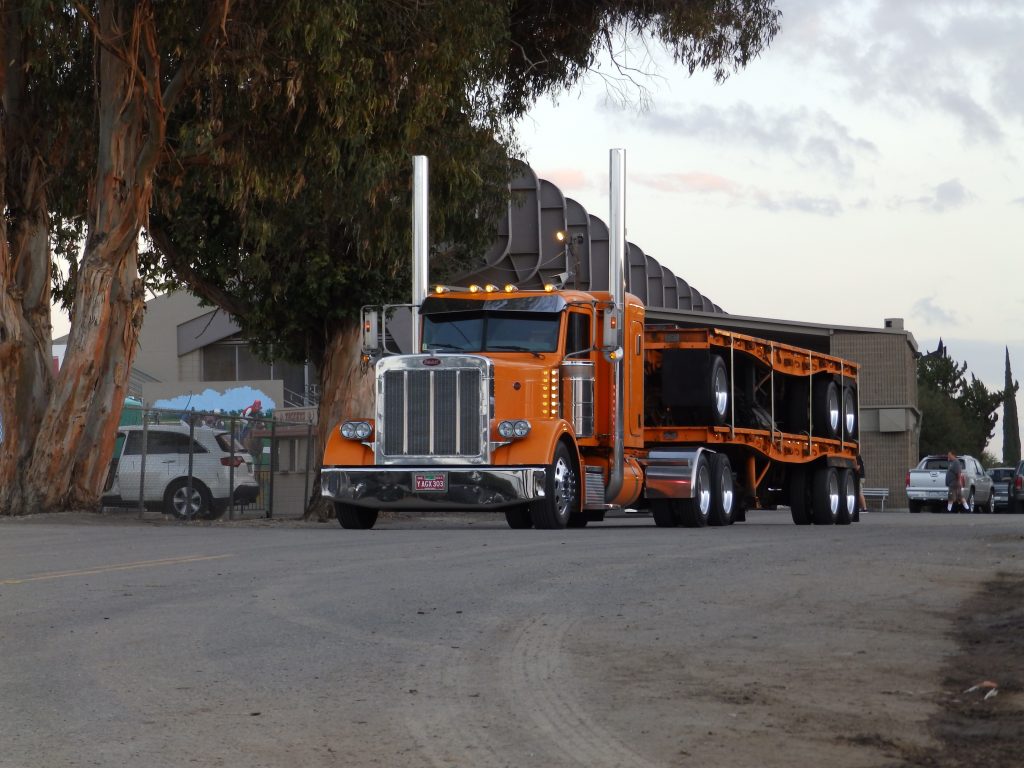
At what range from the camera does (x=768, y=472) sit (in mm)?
Answer: 25281

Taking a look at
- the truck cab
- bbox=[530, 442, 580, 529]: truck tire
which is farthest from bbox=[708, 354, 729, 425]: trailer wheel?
bbox=[530, 442, 580, 529]: truck tire

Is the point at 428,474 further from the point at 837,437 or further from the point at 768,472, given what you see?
the point at 837,437

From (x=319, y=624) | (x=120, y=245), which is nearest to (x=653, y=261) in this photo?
(x=120, y=245)

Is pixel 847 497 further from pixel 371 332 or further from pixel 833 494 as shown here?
pixel 371 332

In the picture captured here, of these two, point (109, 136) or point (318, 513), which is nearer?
Answer: point (109, 136)

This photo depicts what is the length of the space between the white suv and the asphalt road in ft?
38.3

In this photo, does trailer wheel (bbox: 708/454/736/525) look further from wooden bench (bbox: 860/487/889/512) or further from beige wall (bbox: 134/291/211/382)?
beige wall (bbox: 134/291/211/382)

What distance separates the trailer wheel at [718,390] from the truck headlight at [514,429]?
3.20m

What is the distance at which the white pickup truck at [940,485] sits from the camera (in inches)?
1845

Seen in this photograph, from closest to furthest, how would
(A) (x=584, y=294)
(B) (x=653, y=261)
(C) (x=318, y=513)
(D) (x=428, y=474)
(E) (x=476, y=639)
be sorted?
(E) (x=476, y=639) → (D) (x=428, y=474) → (A) (x=584, y=294) → (C) (x=318, y=513) → (B) (x=653, y=261)

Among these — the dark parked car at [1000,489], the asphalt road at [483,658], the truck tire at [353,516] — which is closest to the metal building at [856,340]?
the dark parked car at [1000,489]

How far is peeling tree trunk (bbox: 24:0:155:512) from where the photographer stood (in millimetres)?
23953

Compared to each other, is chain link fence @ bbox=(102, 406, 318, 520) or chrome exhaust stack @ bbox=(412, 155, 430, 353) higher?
chrome exhaust stack @ bbox=(412, 155, 430, 353)

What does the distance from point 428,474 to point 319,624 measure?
10.4m
